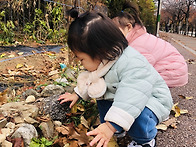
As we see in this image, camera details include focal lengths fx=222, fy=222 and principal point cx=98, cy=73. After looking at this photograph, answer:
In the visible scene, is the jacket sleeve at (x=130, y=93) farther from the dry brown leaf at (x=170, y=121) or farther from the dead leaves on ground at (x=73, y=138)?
the dry brown leaf at (x=170, y=121)

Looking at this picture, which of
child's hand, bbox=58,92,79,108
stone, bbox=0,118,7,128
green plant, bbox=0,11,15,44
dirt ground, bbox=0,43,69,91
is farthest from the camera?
green plant, bbox=0,11,15,44

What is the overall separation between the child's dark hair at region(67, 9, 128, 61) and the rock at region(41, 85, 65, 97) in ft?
2.55

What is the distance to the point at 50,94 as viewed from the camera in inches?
79.4

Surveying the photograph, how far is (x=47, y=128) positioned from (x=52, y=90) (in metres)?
0.47

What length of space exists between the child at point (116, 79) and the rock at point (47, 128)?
0.46m

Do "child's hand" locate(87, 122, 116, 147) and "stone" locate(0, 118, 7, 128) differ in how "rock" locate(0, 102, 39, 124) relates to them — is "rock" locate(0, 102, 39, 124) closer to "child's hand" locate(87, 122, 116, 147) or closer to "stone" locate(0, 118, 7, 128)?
"stone" locate(0, 118, 7, 128)

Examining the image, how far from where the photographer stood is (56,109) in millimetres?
1765

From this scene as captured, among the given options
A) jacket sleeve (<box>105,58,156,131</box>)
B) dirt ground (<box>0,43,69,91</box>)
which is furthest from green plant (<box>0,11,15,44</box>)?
jacket sleeve (<box>105,58,156,131</box>)

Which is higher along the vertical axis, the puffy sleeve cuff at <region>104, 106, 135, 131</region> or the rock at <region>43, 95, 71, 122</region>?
the puffy sleeve cuff at <region>104, 106, 135, 131</region>

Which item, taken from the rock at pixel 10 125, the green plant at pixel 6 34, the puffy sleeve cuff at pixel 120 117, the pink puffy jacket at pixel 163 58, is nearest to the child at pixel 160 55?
the pink puffy jacket at pixel 163 58

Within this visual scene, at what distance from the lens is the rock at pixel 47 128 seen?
1594mm

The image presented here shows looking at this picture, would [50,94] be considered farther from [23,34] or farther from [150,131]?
[23,34]

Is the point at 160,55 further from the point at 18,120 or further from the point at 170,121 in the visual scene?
the point at 18,120

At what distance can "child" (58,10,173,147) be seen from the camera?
1187mm
